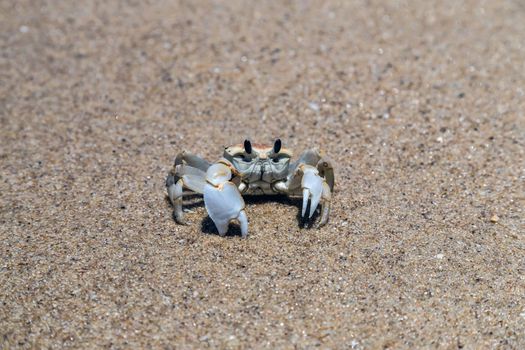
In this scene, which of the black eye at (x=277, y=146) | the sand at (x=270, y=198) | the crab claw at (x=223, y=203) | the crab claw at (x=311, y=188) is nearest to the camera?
the sand at (x=270, y=198)

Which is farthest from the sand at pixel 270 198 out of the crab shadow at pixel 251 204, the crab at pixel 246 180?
the crab at pixel 246 180

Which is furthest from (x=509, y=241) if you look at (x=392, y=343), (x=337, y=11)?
(x=337, y=11)

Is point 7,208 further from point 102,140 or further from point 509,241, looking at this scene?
point 509,241

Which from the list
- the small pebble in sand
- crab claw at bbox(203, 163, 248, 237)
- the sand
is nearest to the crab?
crab claw at bbox(203, 163, 248, 237)

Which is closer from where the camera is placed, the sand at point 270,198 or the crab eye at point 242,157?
the sand at point 270,198

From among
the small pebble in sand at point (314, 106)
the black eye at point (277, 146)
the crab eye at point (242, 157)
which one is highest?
the black eye at point (277, 146)

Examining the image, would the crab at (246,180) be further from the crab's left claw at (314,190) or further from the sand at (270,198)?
the sand at (270,198)

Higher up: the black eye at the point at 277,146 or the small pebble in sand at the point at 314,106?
the black eye at the point at 277,146

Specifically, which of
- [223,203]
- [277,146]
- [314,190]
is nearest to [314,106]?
[277,146]

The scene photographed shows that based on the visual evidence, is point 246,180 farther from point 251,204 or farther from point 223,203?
point 223,203
